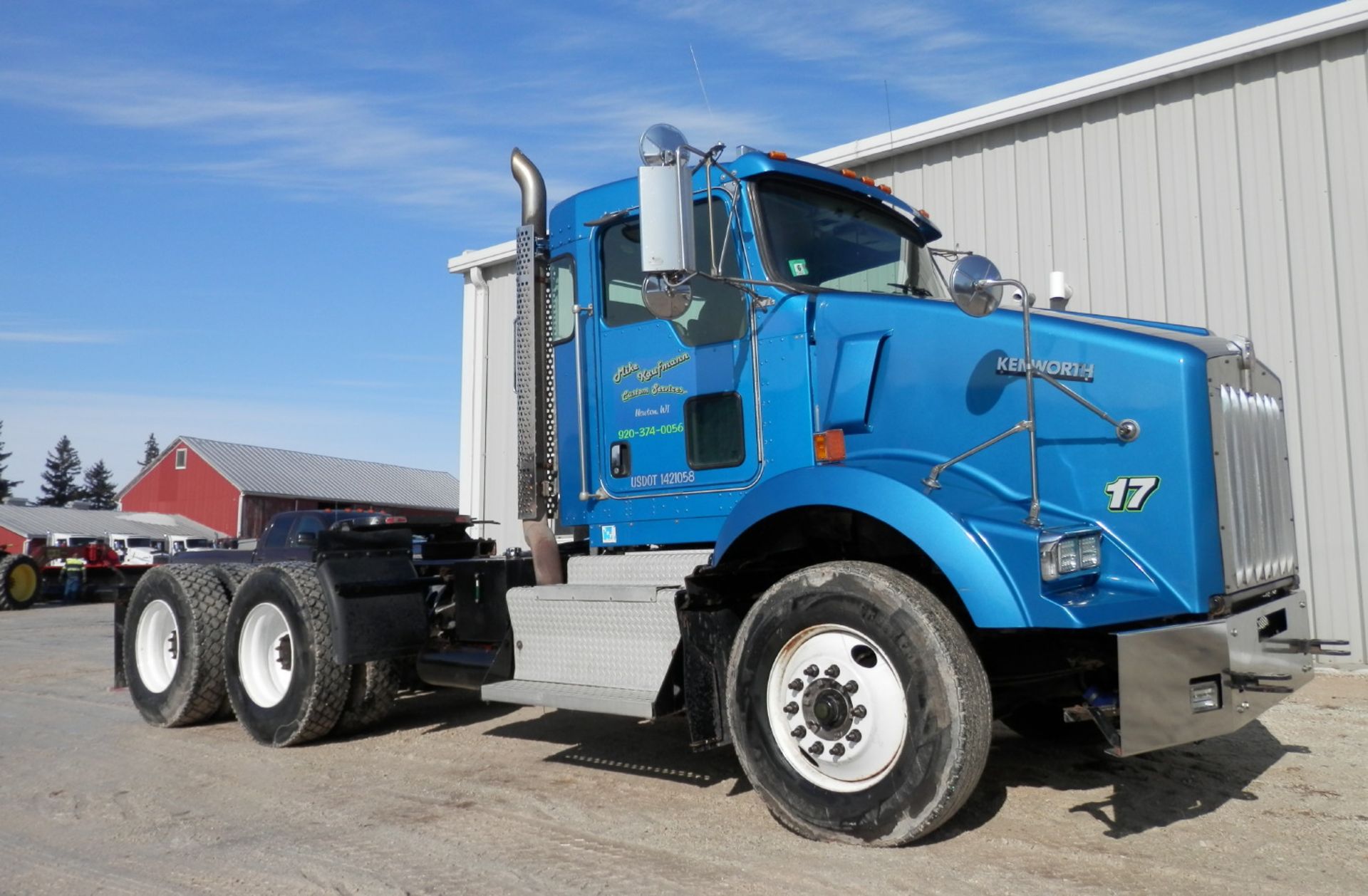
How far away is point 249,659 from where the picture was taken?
7156 millimetres

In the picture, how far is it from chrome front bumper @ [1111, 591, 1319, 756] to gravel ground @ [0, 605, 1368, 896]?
498mm

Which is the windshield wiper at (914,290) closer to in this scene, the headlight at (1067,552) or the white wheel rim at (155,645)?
the headlight at (1067,552)

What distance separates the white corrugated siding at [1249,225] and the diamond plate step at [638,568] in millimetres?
6137

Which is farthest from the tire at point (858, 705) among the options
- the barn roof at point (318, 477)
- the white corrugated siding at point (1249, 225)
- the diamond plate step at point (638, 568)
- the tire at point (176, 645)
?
the barn roof at point (318, 477)

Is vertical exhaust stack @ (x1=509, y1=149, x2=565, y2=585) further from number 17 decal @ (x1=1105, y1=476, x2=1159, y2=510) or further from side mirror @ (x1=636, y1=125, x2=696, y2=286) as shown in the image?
number 17 decal @ (x1=1105, y1=476, x2=1159, y2=510)

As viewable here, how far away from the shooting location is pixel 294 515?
44.0 ft

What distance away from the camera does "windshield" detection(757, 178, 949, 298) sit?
5.28 meters

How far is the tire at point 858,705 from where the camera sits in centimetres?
405

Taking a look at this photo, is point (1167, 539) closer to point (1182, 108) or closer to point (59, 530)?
point (1182, 108)

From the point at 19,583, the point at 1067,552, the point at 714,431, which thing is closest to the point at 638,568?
the point at 714,431

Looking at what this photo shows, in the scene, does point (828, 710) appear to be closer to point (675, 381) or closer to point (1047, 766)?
point (675, 381)

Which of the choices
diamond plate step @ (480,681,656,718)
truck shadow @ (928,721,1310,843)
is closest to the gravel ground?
truck shadow @ (928,721,1310,843)

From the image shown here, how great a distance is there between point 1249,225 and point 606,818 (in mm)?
7640

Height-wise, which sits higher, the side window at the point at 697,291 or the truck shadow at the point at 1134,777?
the side window at the point at 697,291
